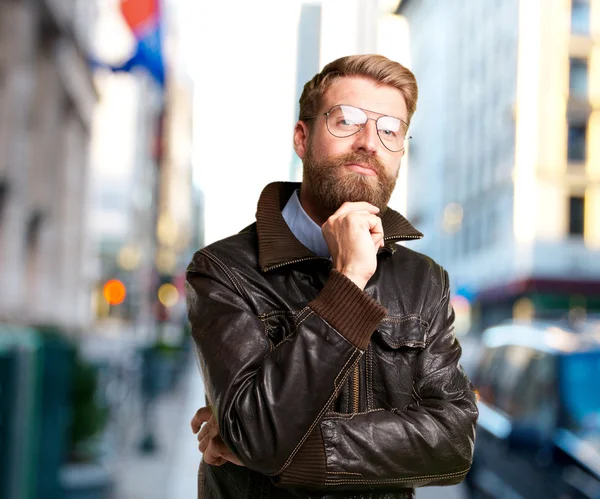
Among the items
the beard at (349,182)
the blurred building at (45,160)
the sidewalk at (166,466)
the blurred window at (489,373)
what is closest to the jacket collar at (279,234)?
the beard at (349,182)

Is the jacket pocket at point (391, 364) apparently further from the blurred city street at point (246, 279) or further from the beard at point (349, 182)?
the beard at point (349, 182)

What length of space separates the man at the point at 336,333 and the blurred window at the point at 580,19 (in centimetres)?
3529

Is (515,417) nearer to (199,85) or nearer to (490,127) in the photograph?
(199,85)

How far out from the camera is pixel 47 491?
573cm

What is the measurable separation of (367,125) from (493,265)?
36.9 metres

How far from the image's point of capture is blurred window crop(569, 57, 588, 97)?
34.8m

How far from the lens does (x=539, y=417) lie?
4988 mm

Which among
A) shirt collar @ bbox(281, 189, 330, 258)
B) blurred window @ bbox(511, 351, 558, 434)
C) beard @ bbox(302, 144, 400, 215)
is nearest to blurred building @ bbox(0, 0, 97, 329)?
blurred window @ bbox(511, 351, 558, 434)

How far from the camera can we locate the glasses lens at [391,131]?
207 cm

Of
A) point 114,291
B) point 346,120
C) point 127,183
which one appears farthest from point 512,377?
point 127,183

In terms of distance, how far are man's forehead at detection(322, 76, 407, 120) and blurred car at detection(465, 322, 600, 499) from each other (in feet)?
8.94

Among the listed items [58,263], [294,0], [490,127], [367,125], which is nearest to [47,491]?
[294,0]

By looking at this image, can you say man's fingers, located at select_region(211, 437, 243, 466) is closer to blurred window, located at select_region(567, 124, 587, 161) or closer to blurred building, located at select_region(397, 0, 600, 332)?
blurred building, located at select_region(397, 0, 600, 332)

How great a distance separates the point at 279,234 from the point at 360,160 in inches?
11.0
